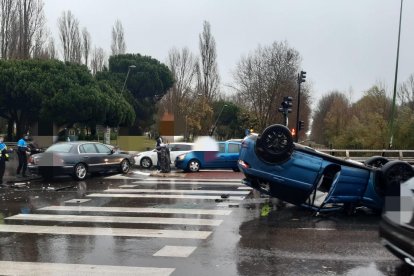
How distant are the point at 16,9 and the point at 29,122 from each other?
383 inches

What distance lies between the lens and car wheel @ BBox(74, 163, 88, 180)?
17000 millimetres

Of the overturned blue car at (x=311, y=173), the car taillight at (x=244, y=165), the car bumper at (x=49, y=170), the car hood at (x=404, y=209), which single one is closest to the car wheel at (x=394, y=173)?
the overturned blue car at (x=311, y=173)

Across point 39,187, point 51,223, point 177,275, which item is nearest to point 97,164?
point 39,187

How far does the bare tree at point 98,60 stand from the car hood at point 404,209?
5793 centimetres

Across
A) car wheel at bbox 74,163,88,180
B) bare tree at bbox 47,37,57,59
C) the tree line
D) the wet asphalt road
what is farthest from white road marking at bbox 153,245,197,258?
bare tree at bbox 47,37,57,59

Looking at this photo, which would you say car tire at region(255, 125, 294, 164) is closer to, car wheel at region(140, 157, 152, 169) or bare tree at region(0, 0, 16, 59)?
car wheel at region(140, 157, 152, 169)

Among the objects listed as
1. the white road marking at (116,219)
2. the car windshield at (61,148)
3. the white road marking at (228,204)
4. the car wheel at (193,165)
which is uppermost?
the car windshield at (61,148)

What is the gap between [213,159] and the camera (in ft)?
67.8

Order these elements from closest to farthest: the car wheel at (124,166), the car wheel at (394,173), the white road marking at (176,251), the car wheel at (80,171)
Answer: the white road marking at (176,251) < the car wheel at (394,173) < the car wheel at (80,171) < the car wheel at (124,166)

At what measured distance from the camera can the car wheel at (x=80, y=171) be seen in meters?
17.0

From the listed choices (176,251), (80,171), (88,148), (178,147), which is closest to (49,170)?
(80,171)

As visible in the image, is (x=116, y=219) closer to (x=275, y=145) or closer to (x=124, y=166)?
(x=275, y=145)

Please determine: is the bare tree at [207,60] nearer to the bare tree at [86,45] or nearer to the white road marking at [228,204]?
the bare tree at [86,45]

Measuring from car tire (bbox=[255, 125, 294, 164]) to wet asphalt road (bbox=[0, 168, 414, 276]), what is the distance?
125 cm
